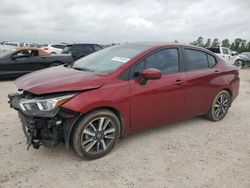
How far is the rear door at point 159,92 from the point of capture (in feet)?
13.1

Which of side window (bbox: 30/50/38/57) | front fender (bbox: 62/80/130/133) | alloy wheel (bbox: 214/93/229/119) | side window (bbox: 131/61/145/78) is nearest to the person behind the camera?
front fender (bbox: 62/80/130/133)

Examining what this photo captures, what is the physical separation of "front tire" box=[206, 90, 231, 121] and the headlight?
314 cm

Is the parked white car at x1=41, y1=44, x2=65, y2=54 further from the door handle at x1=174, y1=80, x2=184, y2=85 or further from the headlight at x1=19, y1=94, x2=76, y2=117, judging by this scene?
the headlight at x1=19, y1=94, x2=76, y2=117

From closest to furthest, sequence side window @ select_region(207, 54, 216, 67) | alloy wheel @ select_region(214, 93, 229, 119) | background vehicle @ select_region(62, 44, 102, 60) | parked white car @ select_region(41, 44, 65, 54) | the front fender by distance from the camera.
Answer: the front fender < side window @ select_region(207, 54, 216, 67) < alloy wheel @ select_region(214, 93, 229, 119) < background vehicle @ select_region(62, 44, 102, 60) < parked white car @ select_region(41, 44, 65, 54)

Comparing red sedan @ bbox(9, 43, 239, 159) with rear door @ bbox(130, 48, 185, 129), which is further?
rear door @ bbox(130, 48, 185, 129)

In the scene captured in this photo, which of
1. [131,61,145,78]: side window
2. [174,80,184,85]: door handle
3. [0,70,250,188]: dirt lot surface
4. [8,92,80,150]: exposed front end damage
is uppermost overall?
[131,61,145,78]: side window

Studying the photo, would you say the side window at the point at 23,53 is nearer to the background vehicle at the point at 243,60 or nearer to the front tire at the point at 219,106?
the front tire at the point at 219,106

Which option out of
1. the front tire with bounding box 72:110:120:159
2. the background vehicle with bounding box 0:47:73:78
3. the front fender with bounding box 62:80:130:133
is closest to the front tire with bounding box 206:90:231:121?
the front fender with bounding box 62:80:130:133

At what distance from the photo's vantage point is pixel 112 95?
368cm

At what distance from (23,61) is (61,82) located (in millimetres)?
7313

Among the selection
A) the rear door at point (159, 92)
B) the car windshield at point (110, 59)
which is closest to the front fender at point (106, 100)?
the rear door at point (159, 92)

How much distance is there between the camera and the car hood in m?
3.38

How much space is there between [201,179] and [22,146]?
262 cm

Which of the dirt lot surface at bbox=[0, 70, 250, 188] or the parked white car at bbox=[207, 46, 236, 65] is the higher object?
the parked white car at bbox=[207, 46, 236, 65]
